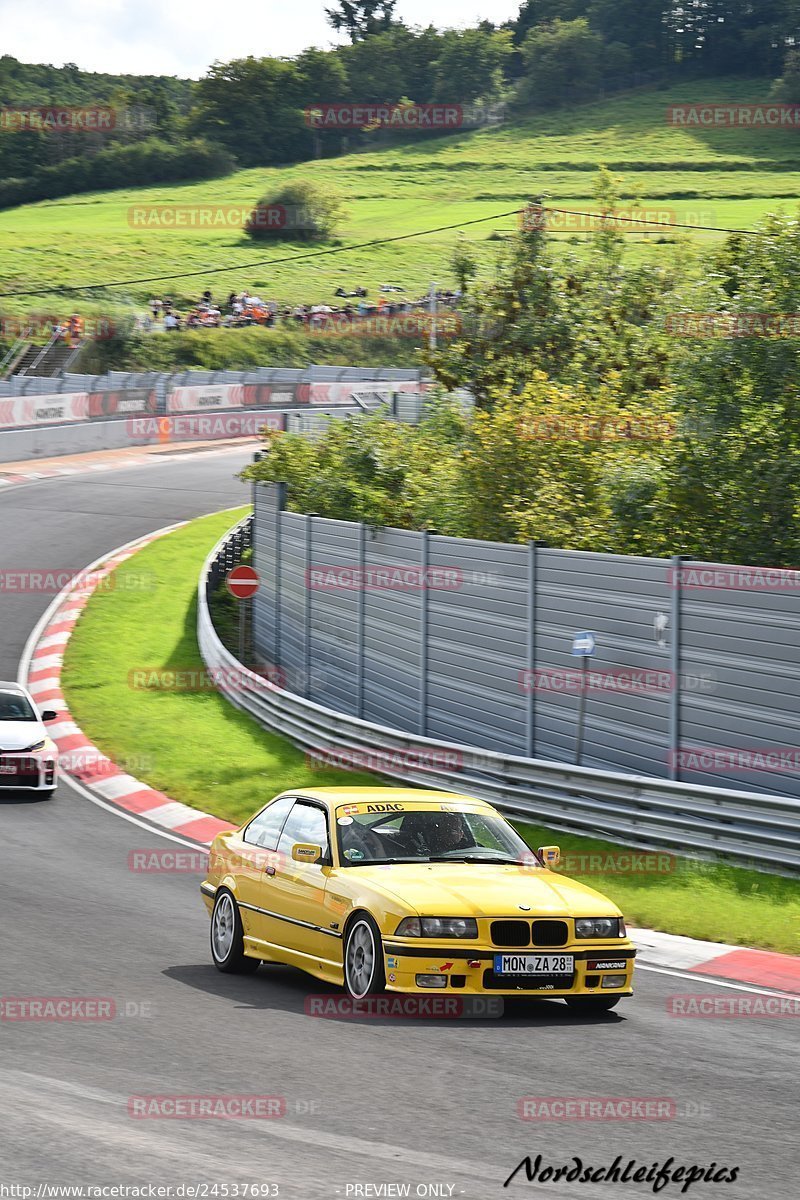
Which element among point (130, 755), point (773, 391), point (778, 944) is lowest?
point (130, 755)

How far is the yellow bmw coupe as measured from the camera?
346 inches

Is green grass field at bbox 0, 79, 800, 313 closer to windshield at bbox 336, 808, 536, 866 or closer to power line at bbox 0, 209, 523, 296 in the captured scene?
power line at bbox 0, 209, 523, 296

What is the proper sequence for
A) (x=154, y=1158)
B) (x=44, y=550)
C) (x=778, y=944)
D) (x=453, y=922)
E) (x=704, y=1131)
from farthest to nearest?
(x=44, y=550) → (x=778, y=944) → (x=453, y=922) → (x=704, y=1131) → (x=154, y=1158)

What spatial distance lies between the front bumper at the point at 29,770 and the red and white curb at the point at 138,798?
1.96 feet

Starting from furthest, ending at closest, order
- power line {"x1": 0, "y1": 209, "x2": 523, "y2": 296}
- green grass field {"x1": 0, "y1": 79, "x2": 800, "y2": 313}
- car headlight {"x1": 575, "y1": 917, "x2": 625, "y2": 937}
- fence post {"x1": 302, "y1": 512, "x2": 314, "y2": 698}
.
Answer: green grass field {"x1": 0, "y1": 79, "x2": 800, "y2": 313}, power line {"x1": 0, "y1": 209, "x2": 523, "y2": 296}, fence post {"x1": 302, "y1": 512, "x2": 314, "y2": 698}, car headlight {"x1": 575, "y1": 917, "x2": 625, "y2": 937}

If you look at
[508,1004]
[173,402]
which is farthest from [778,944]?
[173,402]

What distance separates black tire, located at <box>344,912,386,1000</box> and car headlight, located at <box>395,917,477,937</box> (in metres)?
0.18

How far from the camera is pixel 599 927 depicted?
9.09m

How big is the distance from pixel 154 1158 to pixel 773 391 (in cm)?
1600

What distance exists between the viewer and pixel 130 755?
20922 millimetres

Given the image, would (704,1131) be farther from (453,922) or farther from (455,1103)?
(453,922)

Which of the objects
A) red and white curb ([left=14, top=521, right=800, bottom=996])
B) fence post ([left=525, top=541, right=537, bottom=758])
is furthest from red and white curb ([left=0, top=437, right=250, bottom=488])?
fence post ([left=525, top=541, right=537, bottom=758])

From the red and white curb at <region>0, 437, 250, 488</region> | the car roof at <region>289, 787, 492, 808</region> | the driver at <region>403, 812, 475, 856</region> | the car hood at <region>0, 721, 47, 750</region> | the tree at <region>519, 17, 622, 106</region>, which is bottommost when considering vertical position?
the red and white curb at <region>0, 437, 250, 488</region>

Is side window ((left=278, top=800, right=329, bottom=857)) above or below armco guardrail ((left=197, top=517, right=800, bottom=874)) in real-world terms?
above
